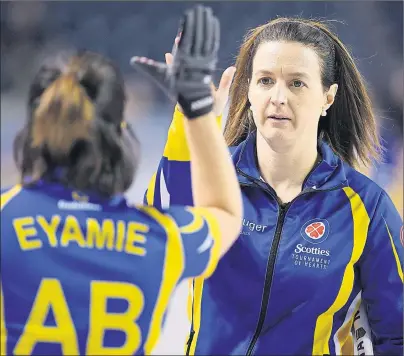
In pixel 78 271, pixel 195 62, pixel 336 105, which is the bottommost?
pixel 78 271

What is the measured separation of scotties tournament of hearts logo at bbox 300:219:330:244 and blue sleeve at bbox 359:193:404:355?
0.08 meters

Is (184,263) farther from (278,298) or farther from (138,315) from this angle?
(278,298)

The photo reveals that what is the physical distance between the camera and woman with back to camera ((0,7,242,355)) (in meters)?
0.97

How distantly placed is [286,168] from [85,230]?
59cm

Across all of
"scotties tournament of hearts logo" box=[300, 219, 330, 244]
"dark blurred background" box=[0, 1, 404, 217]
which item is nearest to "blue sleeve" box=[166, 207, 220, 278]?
"scotties tournament of hearts logo" box=[300, 219, 330, 244]

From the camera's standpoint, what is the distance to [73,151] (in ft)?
3.24

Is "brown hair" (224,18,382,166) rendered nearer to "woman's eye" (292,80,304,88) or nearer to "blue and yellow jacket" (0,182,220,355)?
"woman's eye" (292,80,304,88)

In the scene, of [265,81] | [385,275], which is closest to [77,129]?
[265,81]

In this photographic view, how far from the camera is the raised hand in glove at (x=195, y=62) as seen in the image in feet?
3.28

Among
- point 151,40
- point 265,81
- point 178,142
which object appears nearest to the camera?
point 178,142

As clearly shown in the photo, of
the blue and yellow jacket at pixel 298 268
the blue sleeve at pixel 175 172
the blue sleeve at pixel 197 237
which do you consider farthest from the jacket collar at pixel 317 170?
the blue sleeve at pixel 197 237

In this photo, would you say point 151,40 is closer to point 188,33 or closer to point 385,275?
point 385,275

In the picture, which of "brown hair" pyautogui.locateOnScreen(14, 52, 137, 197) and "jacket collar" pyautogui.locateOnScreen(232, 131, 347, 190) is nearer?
"brown hair" pyautogui.locateOnScreen(14, 52, 137, 197)

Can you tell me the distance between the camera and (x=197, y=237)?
1.02m
